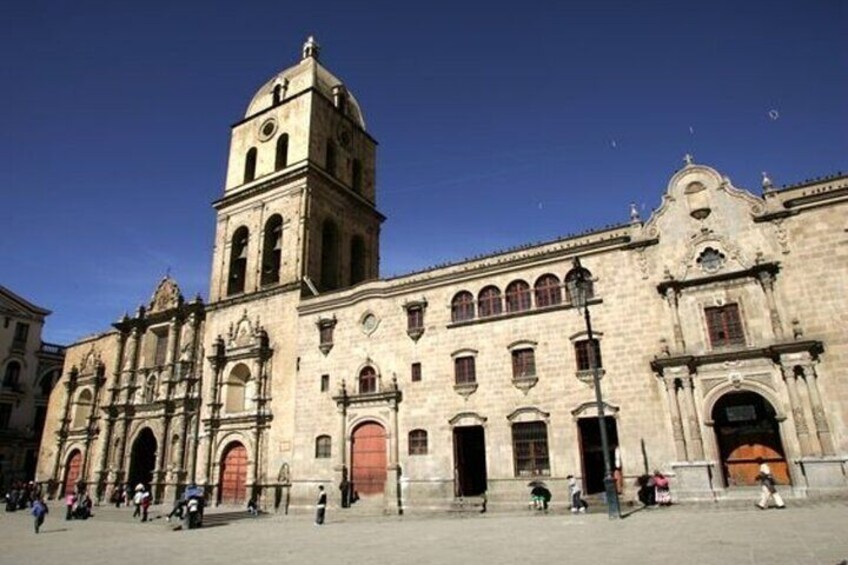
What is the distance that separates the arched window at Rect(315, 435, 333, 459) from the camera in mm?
29344

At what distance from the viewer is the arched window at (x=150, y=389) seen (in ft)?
125

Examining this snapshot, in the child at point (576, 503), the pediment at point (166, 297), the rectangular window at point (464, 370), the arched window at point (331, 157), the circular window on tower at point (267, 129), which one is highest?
the circular window on tower at point (267, 129)

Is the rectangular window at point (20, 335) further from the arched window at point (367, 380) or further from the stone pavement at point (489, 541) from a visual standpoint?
the arched window at point (367, 380)

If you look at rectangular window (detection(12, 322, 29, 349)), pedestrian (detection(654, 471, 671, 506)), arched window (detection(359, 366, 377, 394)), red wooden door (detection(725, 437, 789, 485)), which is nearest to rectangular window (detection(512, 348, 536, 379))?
pedestrian (detection(654, 471, 671, 506))

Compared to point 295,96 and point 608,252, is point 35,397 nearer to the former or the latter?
point 295,96

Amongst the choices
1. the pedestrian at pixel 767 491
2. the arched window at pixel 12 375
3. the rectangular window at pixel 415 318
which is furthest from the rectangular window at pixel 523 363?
the arched window at pixel 12 375

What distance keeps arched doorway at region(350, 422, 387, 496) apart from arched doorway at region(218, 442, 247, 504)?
7.18 metres

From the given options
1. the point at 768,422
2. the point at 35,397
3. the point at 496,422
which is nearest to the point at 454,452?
the point at 496,422

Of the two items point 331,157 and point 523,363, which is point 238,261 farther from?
point 523,363

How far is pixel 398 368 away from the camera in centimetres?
2875

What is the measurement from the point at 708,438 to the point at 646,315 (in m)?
5.24

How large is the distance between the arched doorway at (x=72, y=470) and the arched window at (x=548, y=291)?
112 feet

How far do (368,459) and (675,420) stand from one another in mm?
14298

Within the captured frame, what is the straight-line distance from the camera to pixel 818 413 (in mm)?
20203
